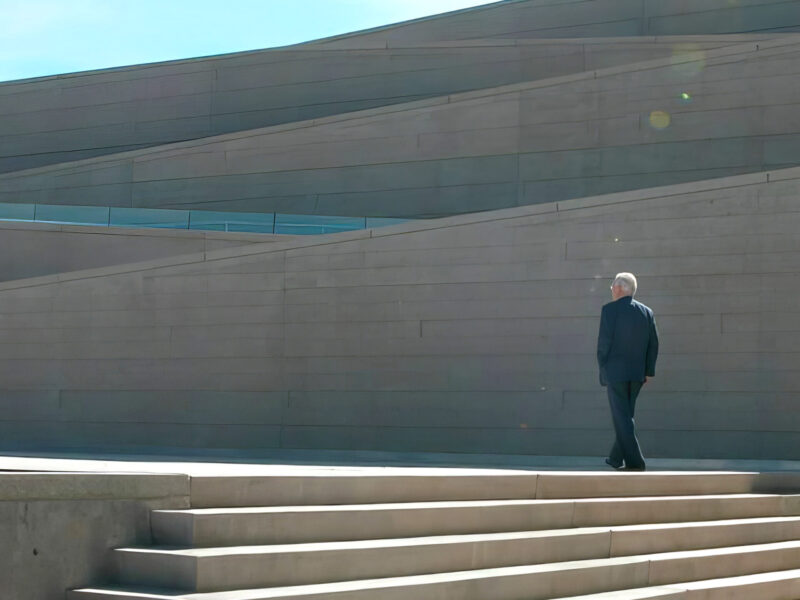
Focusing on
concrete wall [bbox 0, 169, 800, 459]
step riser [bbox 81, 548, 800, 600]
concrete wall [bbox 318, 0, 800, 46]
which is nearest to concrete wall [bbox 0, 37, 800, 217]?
concrete wall [bbox 318, 0, 800, 46]

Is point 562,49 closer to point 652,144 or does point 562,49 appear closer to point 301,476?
point 652,144

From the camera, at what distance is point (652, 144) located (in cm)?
1830

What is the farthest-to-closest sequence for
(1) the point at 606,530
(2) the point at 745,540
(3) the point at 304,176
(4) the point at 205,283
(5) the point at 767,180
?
1. (3) the point at 304,176
2. (4) the point at 205,283
3. (5) the point at 767,180
4. (2) the point at 745,540
5. (1) the point at 606,530

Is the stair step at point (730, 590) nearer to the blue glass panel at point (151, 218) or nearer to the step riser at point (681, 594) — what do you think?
the step riser at point (681, 594)

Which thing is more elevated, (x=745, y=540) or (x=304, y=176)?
(x=304, y=176)

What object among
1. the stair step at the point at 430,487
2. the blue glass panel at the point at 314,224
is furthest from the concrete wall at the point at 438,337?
the stair step at the point at 430,487

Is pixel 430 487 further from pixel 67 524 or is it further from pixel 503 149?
pixel 503 149

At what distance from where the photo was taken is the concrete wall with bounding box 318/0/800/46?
21.5 metres

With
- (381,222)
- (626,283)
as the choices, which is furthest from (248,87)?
(626,283)

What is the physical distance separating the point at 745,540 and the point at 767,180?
19.4 feet

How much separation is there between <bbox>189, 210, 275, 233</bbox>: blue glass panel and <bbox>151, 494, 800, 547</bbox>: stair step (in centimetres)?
1041

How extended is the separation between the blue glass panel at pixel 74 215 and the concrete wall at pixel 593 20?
855 centimetres

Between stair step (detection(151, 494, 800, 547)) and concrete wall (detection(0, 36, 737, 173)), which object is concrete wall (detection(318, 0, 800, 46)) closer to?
concrete wall (detection(0, 36, 737, 173))

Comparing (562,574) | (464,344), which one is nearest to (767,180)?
(464,344)
